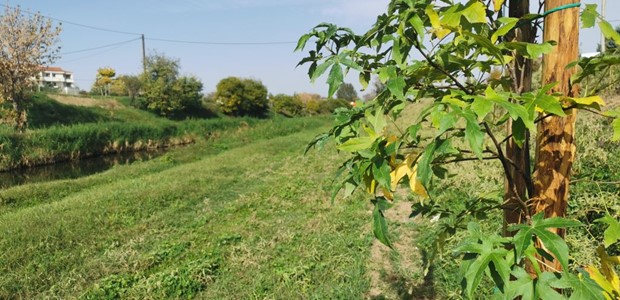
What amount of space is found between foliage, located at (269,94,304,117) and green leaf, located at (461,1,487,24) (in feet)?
124

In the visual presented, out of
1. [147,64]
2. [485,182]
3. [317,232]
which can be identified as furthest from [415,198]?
[147,64]

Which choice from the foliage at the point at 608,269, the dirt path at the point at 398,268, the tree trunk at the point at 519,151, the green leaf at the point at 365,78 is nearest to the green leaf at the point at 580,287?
the foliage at the point at 608,269

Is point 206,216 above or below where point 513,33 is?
below

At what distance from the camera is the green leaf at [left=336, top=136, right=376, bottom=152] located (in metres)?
1.17

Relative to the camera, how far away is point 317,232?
472 centimetres

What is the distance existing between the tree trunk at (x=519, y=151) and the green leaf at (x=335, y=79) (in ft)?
1.84

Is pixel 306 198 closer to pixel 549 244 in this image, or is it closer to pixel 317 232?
pixel 317 232

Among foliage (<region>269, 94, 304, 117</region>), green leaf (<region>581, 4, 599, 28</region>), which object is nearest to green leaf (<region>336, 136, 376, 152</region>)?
green leaf (<region>581, 4, 599, 28</region>)

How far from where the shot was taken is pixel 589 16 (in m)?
1.09

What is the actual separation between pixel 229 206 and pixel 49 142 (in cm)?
1193

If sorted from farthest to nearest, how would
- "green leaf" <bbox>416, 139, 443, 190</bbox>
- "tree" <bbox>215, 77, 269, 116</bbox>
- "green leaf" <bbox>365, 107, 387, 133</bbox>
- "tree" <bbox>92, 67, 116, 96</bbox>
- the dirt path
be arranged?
"tree" <bbox>92, 67, 116, 96</bbox>
"tree" <bbox>215, 77, 269, 116</bbox>
the dirt path
"green leaf" <bbox>365, 107, 387, 133</bbox>
"green leaf" <bbox>416, 139, 443, 190</bbox>

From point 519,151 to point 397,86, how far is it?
0.57m

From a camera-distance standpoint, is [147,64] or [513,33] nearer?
[513,33]

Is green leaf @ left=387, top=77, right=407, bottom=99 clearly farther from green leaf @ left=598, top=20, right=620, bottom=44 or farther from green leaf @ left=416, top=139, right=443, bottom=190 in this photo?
green leaf @ left=598, top=20, right=620, bottom=44
